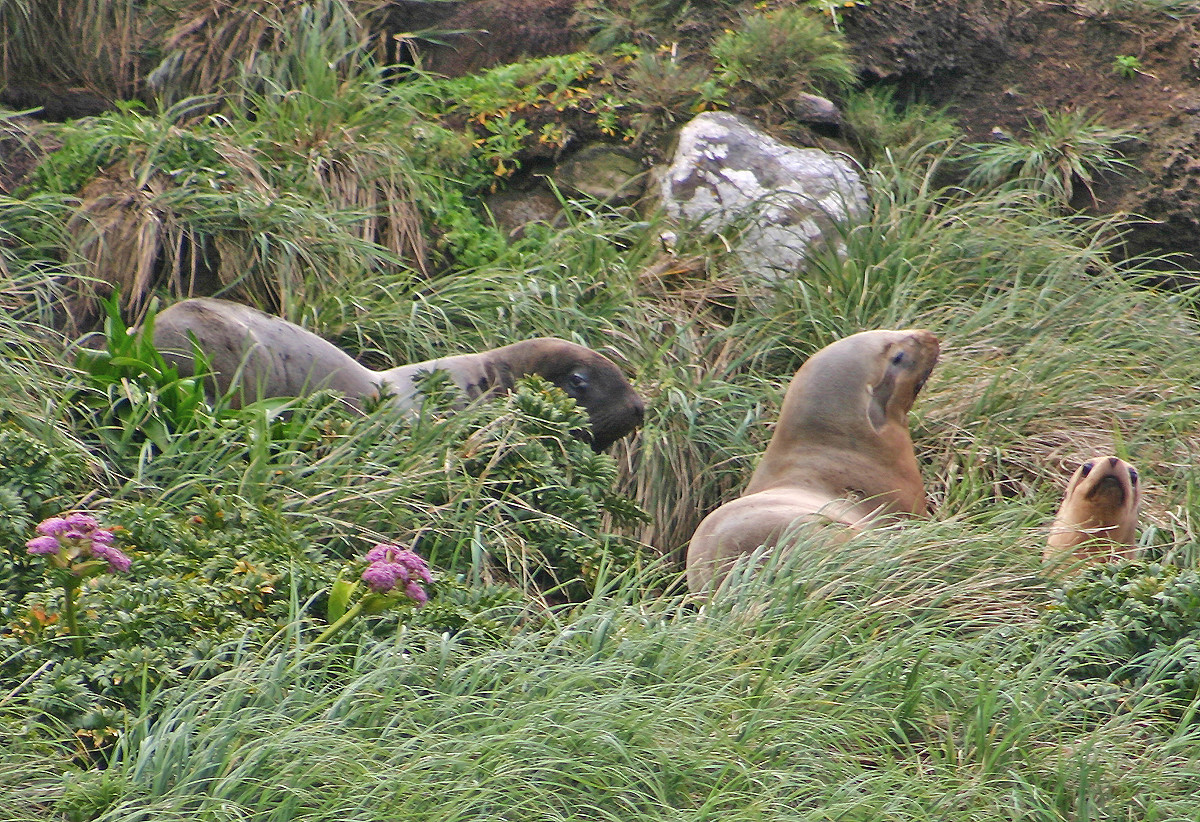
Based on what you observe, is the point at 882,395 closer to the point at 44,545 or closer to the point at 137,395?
the point at 137,395

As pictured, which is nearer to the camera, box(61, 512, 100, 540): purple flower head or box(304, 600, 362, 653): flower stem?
box(61, 512, 100, 540): purple flower head

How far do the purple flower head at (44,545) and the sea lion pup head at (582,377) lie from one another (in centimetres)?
203

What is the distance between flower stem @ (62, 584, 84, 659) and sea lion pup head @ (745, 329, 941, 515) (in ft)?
6.61

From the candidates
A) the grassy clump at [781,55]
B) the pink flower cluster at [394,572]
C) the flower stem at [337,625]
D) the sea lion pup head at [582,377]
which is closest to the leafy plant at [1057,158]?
the grassy clump at [781,55]

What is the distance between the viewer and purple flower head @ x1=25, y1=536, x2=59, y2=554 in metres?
2.65

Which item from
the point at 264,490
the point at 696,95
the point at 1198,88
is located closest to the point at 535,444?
the point at 264,490

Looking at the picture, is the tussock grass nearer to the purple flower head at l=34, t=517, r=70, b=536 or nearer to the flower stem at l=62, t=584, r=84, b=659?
the flower stem at l=62, t=584, r=84, b=659

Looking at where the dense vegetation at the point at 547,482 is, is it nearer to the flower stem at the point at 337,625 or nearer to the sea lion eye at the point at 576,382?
the flower stem at the point at 337,625

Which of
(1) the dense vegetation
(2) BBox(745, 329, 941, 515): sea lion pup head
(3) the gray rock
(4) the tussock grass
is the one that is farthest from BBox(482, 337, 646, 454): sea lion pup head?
(3) the gray rock

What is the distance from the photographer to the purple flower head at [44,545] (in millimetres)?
2648

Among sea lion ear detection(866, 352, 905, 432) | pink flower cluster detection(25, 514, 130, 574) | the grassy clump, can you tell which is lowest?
sea lion ear detection(866, 352, 905, 432)

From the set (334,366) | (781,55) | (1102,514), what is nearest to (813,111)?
(781,55)

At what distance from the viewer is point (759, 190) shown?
6.11 metres

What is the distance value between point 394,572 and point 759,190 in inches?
147
